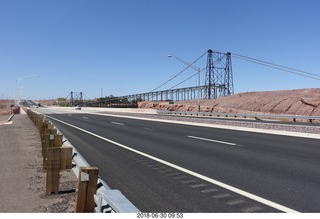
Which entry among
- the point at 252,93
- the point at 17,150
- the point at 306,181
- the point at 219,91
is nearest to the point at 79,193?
the point at 306,181

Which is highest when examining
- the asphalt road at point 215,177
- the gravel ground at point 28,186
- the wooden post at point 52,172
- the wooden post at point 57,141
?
the wooden post at point 57,141

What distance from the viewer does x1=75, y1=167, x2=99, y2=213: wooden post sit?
4617 millimetres

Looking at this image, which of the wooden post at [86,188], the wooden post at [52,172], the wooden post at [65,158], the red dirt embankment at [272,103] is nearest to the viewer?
the wooden post at [86,188]

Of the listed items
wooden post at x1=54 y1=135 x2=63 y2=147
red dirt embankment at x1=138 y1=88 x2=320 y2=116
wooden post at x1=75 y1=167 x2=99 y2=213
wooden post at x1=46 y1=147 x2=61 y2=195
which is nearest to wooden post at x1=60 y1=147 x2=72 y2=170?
wooden post at x1=46 y1=147 x2=61 y2=195

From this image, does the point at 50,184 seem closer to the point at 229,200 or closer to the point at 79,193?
the point at 79,193

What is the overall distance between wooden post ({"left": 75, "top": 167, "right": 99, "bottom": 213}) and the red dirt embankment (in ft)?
152

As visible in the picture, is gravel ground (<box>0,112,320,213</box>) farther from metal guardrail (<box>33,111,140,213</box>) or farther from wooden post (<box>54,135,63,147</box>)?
metal guardrail (<box>33,111,140,213</box>)

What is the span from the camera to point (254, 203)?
18.7 feet

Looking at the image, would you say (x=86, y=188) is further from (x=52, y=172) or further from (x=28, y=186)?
(x=28, y=186)

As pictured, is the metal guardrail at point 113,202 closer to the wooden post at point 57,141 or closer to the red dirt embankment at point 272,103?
the wooden post at point 57,141

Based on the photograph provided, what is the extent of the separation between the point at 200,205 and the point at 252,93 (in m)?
70.3

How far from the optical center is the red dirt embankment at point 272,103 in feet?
164

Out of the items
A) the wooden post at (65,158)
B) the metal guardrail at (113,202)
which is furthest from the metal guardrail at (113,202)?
the wooden post at (65,158)

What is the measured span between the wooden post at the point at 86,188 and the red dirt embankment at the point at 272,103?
4644 cm
